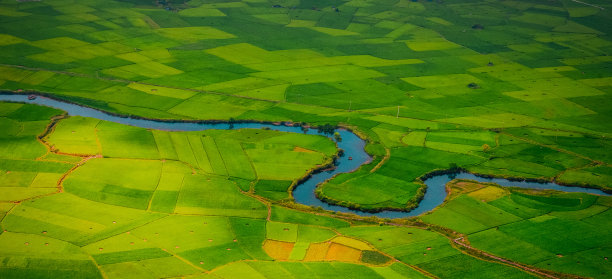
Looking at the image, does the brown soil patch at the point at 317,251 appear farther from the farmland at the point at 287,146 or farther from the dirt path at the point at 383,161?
the dirt path at the point at 383,161

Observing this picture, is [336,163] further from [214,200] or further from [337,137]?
[214,200]

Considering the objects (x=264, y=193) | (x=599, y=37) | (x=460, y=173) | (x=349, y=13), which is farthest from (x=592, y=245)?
(x=349, y=13)

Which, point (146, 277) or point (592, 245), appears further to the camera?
point (592, 245)

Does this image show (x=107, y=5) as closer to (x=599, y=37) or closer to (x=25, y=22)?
(x=25, y=22)

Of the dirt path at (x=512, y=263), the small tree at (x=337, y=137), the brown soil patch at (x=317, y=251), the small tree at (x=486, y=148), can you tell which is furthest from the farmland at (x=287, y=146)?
the small tree at (x=337, y=137)

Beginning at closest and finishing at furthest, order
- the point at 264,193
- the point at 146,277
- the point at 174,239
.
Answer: the point at 146,277
the point at 174,239
the point at 264,193

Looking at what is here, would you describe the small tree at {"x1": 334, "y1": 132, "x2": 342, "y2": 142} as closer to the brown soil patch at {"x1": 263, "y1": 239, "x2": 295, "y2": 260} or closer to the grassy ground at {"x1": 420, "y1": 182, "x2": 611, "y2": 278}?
the grassy ground at {"x1": 420, "y1": 182, "x2": 611, "y2": 278}

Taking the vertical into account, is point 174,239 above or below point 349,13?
below
